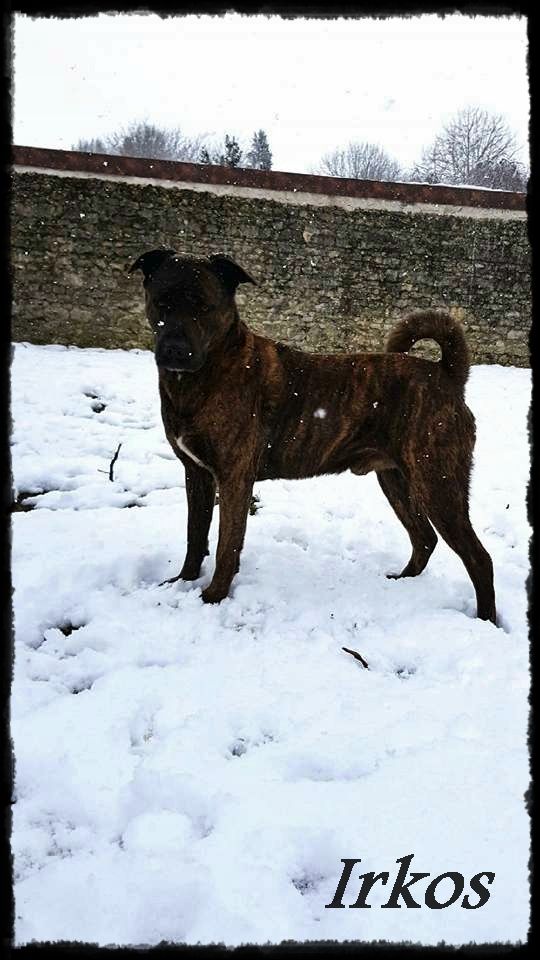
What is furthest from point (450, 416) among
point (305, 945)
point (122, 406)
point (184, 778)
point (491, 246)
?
point (491, 246)

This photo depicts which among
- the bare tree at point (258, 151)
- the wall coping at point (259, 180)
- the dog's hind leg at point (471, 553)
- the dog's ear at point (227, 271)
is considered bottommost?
the dog's hind leg at point (471, 553)

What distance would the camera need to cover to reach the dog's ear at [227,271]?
264 centimetres

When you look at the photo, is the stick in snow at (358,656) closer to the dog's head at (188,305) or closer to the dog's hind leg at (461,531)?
the dog's hind leg at (461,531)

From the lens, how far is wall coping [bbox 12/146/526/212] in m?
9.19

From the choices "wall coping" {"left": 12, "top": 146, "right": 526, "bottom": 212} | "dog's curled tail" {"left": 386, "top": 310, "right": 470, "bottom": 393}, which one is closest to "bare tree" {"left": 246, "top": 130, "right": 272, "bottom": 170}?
"wall coping" {"left": 12, "top": 146, "right": 526, "bottom": 212}

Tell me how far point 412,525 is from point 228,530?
117cm

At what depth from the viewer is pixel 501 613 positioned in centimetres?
295

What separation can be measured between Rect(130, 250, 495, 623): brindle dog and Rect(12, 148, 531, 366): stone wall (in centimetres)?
739

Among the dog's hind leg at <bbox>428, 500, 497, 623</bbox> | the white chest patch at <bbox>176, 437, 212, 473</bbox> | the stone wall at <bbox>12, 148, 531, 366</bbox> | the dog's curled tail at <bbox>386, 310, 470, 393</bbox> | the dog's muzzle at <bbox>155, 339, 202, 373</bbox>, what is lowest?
the dog's hind leg at <bbox>428, 500, 497, 623</bbox>

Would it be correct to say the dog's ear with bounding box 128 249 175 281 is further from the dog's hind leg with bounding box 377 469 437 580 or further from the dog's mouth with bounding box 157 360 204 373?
the dog's hind leg with bounding box 377 469 437 580

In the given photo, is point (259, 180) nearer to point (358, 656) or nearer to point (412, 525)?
point (412, 525)

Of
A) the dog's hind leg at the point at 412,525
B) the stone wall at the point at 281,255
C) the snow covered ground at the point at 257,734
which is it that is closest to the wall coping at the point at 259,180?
the stone wall at the point at 281,255

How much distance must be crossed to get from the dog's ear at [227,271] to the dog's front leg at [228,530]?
2.92 ft

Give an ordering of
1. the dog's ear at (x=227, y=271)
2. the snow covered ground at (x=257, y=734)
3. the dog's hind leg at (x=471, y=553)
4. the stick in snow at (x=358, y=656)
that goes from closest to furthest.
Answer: the snow covered ground at (x=257, y=734) < the stick in snow at (x=358, y=656) < the dog's ear at (x=227, y=271) < the dog's hind leg at (x=471, y=553)
